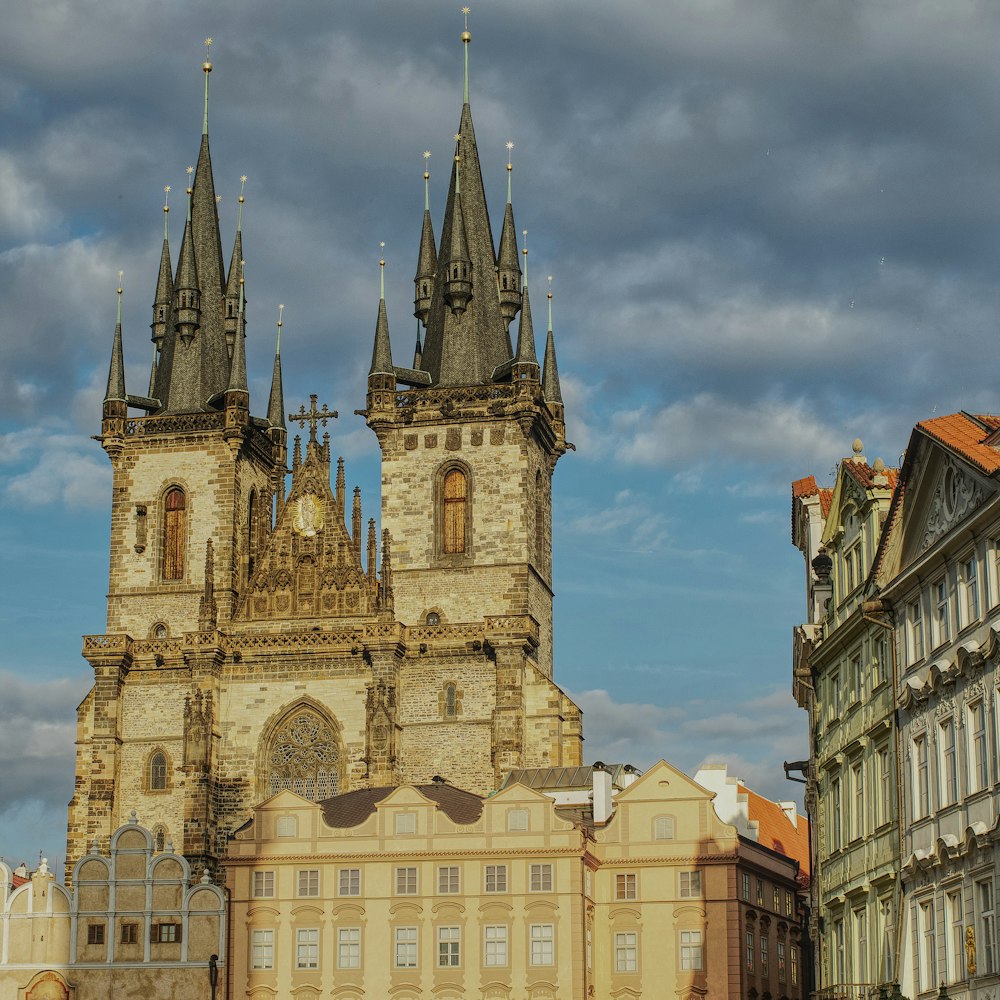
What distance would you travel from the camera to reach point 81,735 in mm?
70250

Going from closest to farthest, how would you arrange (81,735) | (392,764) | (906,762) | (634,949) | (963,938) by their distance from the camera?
(963,938) < (906,762) < (634,949) < (392,764) < (81,735)

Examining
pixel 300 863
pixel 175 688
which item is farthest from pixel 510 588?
pixel 300 863

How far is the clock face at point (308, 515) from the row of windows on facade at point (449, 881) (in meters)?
19.3

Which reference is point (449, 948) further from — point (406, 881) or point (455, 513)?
point (455, 513)

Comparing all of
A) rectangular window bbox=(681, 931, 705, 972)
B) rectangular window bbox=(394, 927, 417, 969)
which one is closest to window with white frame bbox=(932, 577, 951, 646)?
rectangular window bbox=(681, 931, 705, 972)

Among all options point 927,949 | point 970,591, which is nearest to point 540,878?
point 927,949

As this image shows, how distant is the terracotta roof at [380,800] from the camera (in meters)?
55.5

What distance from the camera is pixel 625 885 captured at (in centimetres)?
5403

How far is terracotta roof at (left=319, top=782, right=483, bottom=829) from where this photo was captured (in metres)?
55.5

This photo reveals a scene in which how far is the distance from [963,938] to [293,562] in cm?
4581

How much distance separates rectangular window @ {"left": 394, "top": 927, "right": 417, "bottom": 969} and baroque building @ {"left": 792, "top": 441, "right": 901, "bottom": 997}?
1584 centimetres

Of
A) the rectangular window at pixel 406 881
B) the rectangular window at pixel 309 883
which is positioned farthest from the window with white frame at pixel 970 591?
the rectangular window at pixel 309 883

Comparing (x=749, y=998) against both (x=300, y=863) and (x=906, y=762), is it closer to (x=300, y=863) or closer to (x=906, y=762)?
(x=300, y=863)

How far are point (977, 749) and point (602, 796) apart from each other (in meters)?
32.4
